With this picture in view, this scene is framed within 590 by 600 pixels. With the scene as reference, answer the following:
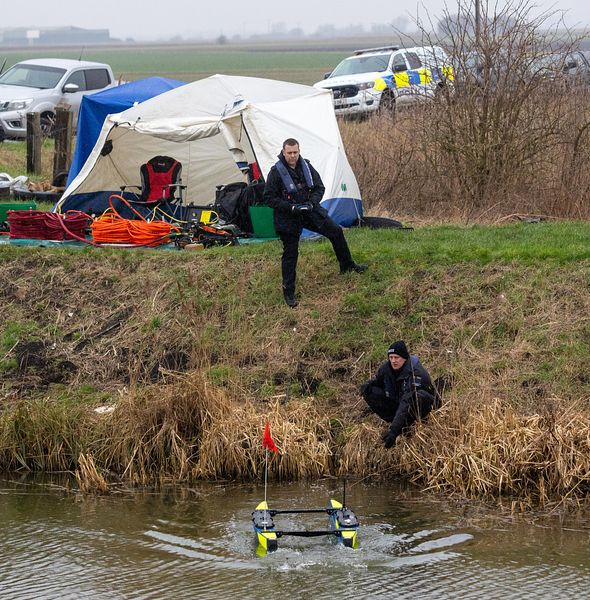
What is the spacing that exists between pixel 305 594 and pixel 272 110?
28.9 feet

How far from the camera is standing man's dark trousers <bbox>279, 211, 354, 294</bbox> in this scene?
1281 cm

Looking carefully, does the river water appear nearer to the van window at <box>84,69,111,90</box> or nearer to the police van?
the police van

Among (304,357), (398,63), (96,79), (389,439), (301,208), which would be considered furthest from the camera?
(96,79)

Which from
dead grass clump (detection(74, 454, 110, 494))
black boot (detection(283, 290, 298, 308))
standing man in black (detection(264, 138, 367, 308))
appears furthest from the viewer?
black boot (detection(283, 290, 298, 308))

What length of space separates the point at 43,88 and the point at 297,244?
1418cm

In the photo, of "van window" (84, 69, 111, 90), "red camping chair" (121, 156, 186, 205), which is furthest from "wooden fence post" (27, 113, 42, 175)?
"red camping chair" (121, 156, 186, 205)

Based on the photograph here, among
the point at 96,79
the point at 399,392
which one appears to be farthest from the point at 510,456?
the point at 96,79

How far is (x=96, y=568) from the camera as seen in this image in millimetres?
8664

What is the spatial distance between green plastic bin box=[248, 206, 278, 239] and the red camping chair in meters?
2.26

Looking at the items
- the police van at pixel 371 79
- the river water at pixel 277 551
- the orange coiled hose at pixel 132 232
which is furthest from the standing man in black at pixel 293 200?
the police van at pixel 371 79

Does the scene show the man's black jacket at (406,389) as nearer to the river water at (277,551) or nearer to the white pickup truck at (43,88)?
the river water at (277,551)

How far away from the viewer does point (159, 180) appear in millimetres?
17234

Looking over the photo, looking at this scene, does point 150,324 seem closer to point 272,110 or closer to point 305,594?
point 272,110

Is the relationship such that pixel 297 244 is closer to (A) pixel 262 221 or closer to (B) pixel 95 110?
(A) pixel 262 221
